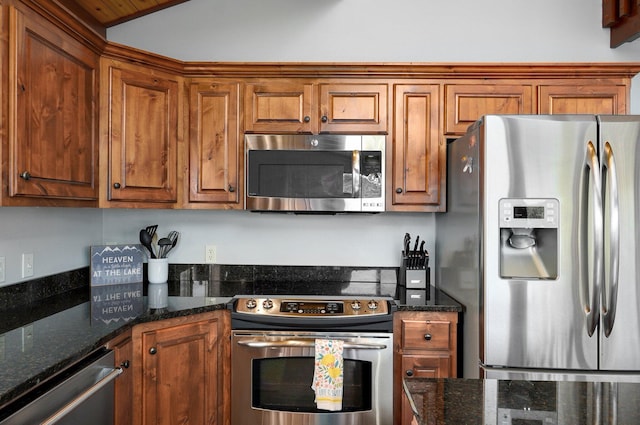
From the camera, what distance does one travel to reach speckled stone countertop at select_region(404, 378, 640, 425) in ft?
3.06

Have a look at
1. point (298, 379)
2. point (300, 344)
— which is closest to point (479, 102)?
point (300, 344)

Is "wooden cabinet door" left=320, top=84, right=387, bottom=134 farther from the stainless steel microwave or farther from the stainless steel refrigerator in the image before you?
the stainless steel refrigerator

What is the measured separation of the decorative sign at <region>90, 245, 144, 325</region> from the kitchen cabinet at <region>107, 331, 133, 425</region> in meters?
0.32

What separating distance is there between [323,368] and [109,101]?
5.66ft

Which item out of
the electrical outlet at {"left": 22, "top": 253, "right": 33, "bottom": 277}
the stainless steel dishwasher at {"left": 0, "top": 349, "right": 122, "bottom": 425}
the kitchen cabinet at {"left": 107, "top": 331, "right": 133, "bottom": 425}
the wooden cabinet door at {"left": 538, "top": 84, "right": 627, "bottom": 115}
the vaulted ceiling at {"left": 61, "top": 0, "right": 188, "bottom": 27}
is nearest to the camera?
the stainless steel dishwasher at {"left": 0, "top": 349, "right": 122, "bottom": 425}

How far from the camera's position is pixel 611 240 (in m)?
1.91

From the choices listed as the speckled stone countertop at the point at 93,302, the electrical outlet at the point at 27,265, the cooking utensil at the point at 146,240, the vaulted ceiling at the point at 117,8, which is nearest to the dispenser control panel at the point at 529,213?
the speckled stone countertop at the point at 93,302

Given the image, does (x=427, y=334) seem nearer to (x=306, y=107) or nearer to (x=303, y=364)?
(x=303, y=364)

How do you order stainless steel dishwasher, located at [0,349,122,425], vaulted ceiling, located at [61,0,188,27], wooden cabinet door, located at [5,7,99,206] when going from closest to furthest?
stainless steel dishwasher, located at [0,349,122,425]
wooden cabinet door, located at [5,7,99,206]
vaulted ceiling, located at [61,0,188,27]

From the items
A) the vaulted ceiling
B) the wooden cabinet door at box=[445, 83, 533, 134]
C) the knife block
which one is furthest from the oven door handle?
the vaulted ceiling

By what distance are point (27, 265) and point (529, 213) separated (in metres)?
2.33

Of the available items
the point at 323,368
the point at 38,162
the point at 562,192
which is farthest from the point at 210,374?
the point at 562,192

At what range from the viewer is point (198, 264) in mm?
2900

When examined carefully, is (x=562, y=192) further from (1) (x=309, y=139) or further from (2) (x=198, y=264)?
(2) (x=198, y=264)
